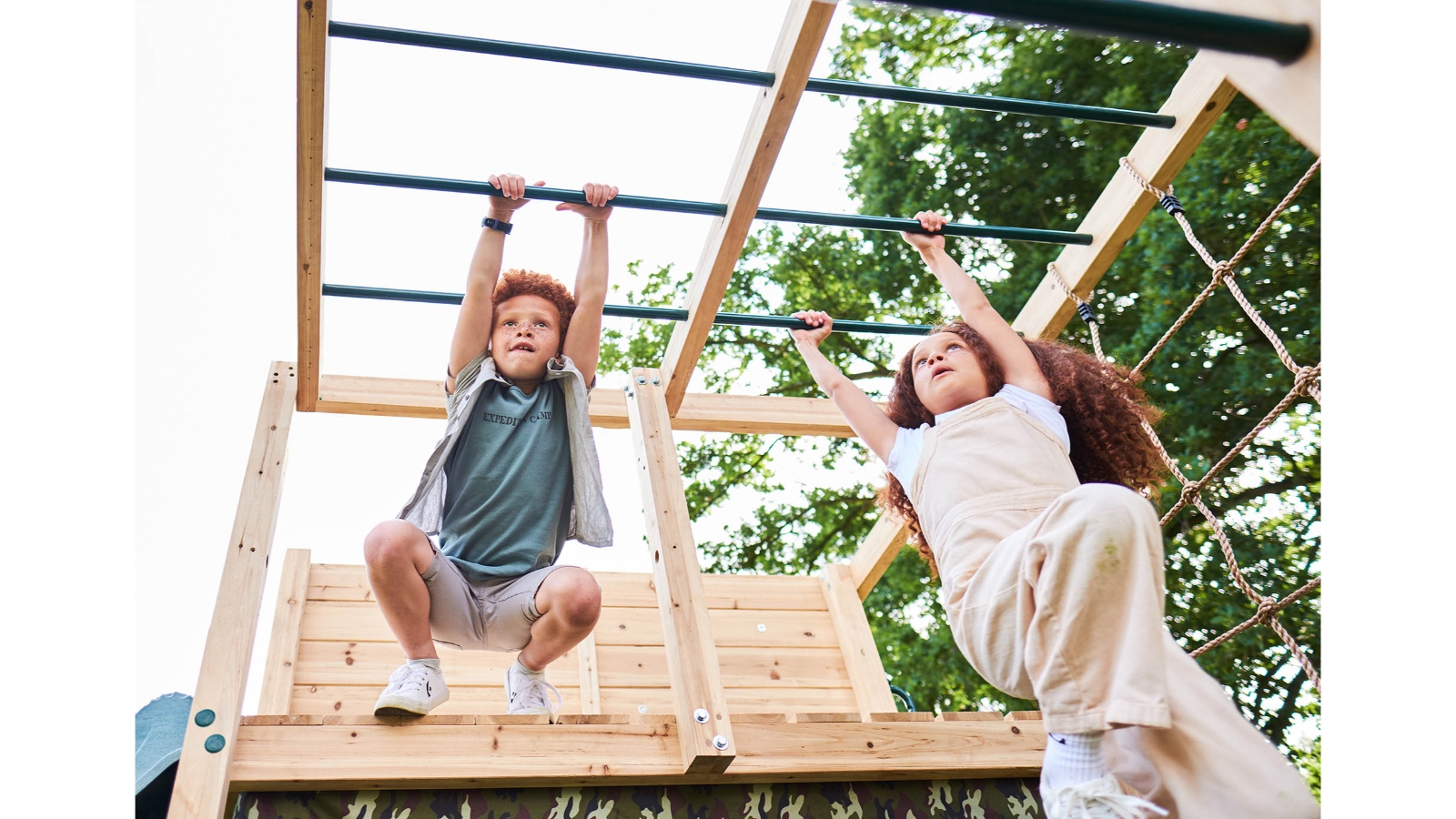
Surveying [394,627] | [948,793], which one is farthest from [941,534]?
[394,627]

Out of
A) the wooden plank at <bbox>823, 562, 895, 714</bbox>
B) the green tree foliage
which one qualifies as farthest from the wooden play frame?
the green tree foliage

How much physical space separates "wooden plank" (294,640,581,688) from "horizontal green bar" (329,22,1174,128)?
166cm

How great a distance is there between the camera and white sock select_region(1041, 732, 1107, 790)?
55.4 inches

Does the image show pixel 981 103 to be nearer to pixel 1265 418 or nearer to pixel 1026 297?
pixel 1265 418

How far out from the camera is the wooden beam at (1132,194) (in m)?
2.55

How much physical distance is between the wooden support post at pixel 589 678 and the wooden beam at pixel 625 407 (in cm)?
68

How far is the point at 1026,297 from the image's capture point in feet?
20.1

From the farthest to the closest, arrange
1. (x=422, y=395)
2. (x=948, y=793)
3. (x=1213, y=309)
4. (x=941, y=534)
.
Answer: (x=1213, y=309), (x=422, y=395), (x=948, y=793), (x=941, y=534)

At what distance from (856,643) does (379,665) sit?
1431mm

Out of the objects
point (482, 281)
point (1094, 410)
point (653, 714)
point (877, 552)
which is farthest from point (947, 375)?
point (877, 552)

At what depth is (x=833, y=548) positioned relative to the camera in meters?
7.47

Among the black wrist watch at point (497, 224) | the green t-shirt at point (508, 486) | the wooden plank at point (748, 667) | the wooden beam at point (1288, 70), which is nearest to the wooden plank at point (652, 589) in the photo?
the wooden plank at point (748, 667)
